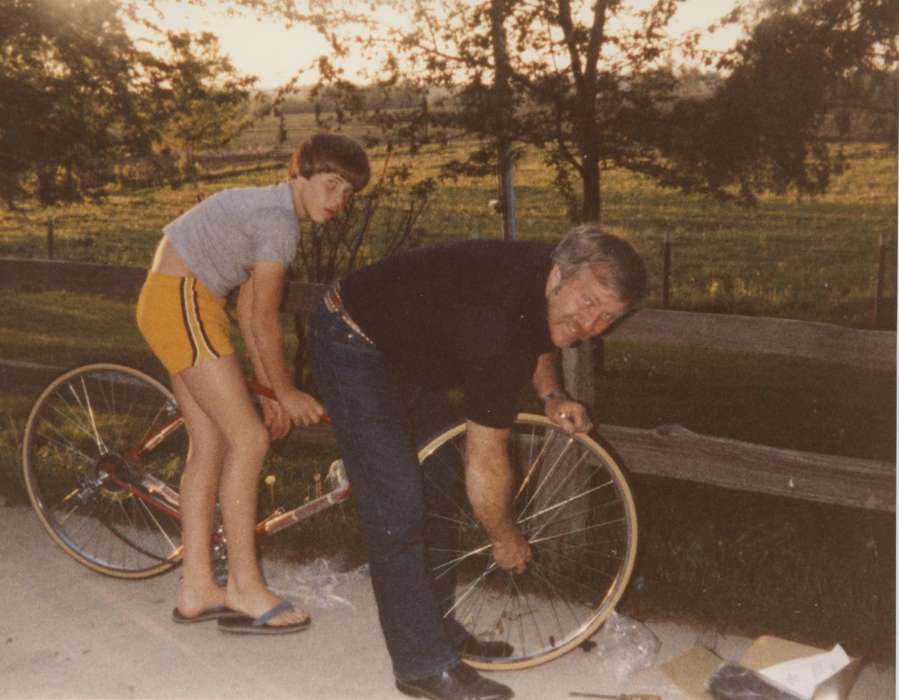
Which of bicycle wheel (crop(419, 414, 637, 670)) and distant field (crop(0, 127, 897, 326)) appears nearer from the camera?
bicycle wheel (crop(419, 414, 637, 670))

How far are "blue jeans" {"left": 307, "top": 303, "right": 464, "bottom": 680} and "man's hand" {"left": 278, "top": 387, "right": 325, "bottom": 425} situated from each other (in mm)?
167

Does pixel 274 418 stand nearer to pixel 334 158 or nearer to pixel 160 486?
pixel 160 486

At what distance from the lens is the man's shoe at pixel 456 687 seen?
139 inches

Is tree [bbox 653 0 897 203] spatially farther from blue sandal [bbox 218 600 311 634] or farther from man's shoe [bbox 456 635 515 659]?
blue sandal [bbox 218 600 311 634]

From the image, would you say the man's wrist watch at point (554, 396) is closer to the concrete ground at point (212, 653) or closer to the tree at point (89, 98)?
the concrete ground at point (212, 653)

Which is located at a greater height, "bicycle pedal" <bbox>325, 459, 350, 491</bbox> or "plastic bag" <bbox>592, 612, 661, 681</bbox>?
"bicycle pedal" <bbox>325, 459, 350, 491</bbox>

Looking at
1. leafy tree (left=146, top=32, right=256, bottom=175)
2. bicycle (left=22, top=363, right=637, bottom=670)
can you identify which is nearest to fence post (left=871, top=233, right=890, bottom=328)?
leafy tree (left=146, top=32, right=256, bottom=175)

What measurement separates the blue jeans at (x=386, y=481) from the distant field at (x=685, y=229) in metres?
4.93

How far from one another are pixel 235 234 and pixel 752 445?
2034 millimetres

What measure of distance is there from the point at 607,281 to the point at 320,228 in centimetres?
567

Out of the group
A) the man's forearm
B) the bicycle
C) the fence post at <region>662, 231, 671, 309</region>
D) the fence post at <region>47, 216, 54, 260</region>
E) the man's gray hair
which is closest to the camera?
the man's gray hair

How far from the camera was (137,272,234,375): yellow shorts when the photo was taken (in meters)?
3.80

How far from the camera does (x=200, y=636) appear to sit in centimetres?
407

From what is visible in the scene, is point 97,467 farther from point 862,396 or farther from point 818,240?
point 818,240
